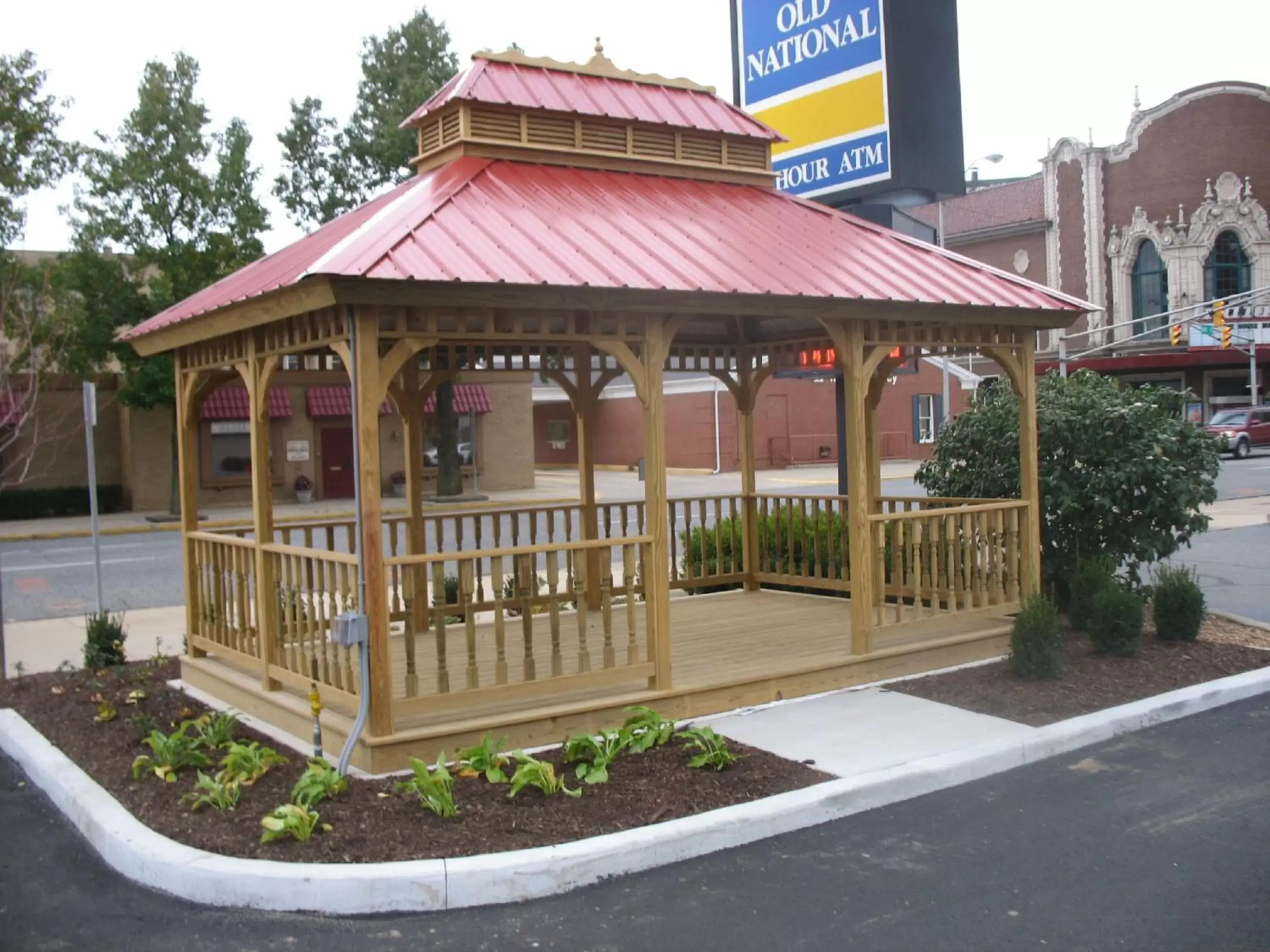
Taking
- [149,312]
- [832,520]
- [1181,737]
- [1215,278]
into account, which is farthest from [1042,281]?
[1181,737]

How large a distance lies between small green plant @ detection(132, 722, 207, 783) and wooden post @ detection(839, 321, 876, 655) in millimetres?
4600

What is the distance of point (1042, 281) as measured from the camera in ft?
192

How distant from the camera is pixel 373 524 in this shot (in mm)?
6914

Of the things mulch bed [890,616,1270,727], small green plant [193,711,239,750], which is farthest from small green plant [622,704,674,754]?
small green plant [193,711,239,750]

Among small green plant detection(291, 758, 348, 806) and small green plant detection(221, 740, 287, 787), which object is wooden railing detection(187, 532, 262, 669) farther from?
small green plant detection(291, 758, 348, 806)

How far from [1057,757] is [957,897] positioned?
2.48m

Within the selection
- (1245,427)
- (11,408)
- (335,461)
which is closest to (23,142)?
(11,408)

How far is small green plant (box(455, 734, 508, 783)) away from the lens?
21.7 feet

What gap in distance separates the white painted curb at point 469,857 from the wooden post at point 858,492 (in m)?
1.79

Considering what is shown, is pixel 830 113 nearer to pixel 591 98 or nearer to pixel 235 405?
pixel 591 98

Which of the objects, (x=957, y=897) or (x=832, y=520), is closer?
(x=957, y=897)

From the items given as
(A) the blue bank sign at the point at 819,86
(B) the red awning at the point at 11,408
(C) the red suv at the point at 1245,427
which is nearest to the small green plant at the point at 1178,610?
(A) the blue bank sign at the point at 819,86

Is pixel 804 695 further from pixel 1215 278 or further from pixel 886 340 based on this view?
pixel 1215 278

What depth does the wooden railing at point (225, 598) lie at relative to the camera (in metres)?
8.63
